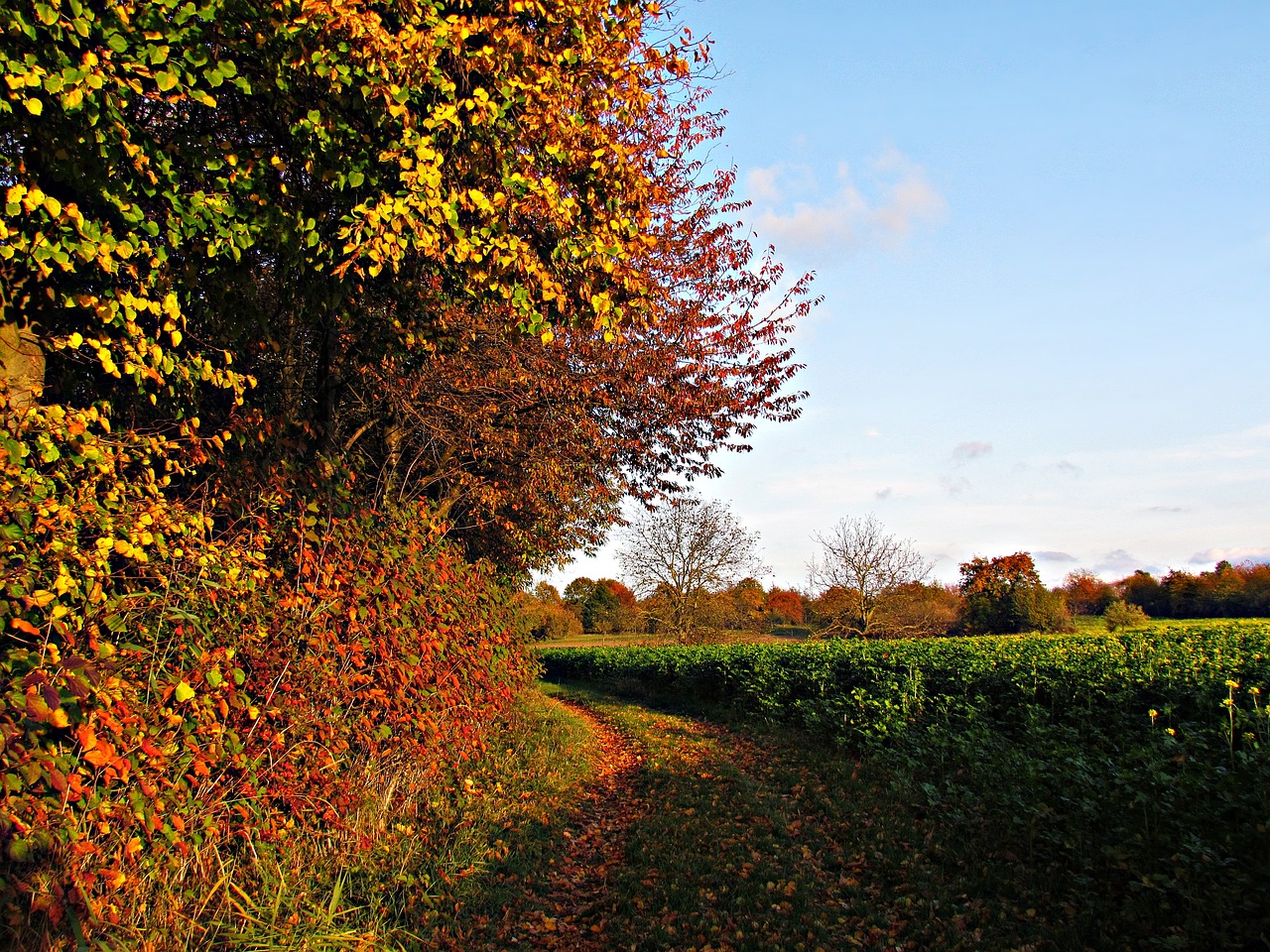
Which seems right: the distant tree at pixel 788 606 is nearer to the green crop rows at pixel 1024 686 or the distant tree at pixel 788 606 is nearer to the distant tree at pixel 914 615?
the distant tree at pixel 914 615

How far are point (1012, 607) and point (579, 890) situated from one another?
1753 inches

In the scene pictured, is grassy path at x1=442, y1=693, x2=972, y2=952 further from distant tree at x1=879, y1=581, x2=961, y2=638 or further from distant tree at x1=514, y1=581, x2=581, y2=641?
distant tree at x1=514, y1=581, x2=581, y2=641

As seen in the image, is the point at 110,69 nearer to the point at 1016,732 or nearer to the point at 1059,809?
the point at 1059,809

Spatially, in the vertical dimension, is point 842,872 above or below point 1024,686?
below

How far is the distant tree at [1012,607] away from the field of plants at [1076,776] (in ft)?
98.9

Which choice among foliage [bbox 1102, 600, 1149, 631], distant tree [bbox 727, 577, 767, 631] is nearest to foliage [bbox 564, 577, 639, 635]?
distant tree [bbox 727, 577, 767, 631]

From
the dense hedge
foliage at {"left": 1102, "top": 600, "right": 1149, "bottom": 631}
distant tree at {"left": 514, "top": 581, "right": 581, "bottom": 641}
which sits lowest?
distant tree at {"left": 514, "top": 581, "right": 581, "bottom": 641}

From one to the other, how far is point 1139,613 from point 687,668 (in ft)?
90.7

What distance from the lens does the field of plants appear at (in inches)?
179

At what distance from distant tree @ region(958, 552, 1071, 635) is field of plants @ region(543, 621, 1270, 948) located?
30150 millimetres

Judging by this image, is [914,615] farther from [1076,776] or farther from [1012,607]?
[1076,776]

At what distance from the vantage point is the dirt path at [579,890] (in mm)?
4859

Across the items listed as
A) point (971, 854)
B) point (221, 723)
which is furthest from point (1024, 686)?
point (221, 723)

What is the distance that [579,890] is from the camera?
580 cm
